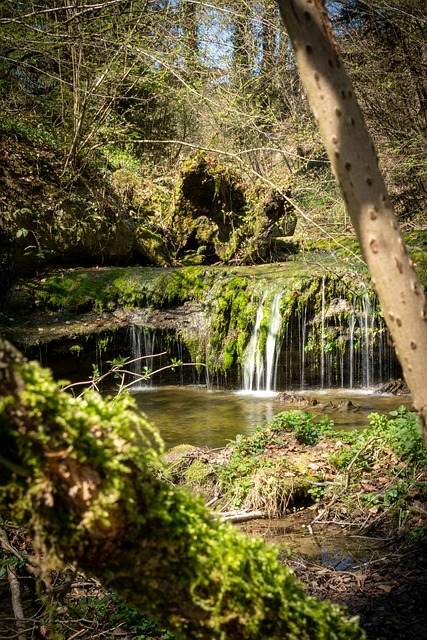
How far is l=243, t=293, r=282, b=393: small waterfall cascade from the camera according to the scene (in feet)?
36.7

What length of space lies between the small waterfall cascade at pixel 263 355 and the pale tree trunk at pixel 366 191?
915 centimetres

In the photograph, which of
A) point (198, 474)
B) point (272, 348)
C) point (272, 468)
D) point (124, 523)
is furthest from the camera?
point (272, 348)

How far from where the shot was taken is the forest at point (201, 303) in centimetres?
146

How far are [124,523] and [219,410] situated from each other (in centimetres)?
827

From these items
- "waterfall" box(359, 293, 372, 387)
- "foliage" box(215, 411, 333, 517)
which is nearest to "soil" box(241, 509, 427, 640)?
"foliage" box(215, 411, 333, 517)

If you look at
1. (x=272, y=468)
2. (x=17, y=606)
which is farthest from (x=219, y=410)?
(x=17, y=606)

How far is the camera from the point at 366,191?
204 centimetres

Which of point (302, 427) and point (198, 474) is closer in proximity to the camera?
point (198, 474)

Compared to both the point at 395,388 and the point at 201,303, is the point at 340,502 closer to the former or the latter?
the point at 395,388

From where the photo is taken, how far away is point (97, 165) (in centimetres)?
1358

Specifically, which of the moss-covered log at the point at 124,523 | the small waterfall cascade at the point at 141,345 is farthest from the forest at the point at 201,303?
the small waterfall cascade at the point at 141,345

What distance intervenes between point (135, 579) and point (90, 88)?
34.1ft

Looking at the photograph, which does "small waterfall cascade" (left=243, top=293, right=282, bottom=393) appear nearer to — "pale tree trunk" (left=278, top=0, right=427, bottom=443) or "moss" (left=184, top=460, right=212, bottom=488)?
"moss" (left=184, top=460, right=212, bottom=488)

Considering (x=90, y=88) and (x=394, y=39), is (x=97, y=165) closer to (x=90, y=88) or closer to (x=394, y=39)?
(x=90, y=88)
